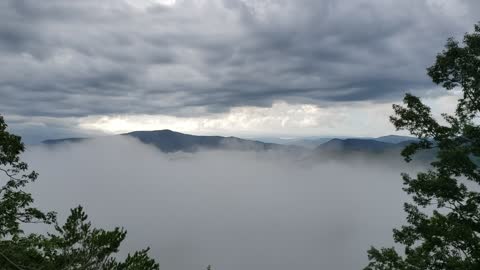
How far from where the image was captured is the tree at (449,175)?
57.2 feet

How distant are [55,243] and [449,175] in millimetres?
18886

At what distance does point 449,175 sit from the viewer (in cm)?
1869

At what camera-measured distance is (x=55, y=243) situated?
59.6ft

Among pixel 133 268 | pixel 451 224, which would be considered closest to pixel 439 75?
pixel 451 224

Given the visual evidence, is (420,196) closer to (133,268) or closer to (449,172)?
(449,172)

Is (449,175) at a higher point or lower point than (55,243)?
higher

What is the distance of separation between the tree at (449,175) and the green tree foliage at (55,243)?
13.0m

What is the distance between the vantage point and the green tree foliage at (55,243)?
47.5 feet

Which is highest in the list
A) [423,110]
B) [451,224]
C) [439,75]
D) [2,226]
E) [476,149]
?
[439,75]

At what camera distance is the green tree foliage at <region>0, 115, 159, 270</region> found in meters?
14.5

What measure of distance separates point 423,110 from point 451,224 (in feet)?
18.7

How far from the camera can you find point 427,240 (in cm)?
1961

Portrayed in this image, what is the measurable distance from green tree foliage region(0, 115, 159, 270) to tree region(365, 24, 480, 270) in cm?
1303

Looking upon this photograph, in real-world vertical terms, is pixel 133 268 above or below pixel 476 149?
below
